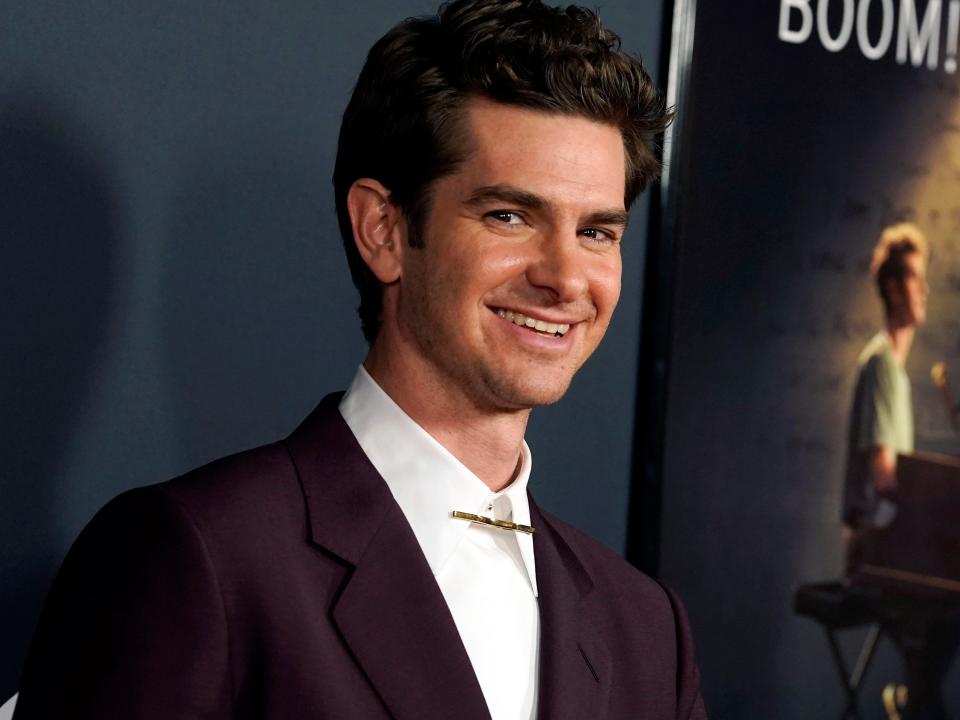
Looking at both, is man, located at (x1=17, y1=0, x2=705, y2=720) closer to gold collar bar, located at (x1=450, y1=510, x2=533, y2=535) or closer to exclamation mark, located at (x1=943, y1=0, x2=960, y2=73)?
gold collar bar, located at (x1=450, y1=510, x2=533, y2=535)

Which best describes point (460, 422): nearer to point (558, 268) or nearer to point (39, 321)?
point (558, 268)

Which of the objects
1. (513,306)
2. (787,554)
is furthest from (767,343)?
(513,306)

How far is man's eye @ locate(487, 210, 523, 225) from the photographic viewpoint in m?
1.30

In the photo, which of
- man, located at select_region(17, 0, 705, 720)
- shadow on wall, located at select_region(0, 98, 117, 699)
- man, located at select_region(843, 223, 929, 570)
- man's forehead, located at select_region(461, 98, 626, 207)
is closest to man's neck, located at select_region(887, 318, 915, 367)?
man, located at select_region(843, 223, 929, 570)

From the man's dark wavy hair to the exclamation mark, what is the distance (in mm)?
942

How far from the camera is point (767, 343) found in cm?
199

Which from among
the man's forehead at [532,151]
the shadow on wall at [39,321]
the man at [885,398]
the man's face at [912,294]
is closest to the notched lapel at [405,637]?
the man's forehead at [532,151]

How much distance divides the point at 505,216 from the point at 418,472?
0.25 meters

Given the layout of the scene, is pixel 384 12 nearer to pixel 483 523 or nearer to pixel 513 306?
pixel 513 306

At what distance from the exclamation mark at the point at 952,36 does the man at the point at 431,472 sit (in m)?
0.90

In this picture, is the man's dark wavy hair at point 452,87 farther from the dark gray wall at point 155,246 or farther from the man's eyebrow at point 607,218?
the dark gray wall at point 155,246

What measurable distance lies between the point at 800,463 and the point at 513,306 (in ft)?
2.86

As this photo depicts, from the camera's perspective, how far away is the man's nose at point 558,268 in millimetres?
1302

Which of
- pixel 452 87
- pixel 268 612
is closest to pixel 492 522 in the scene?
pixel 268 612
